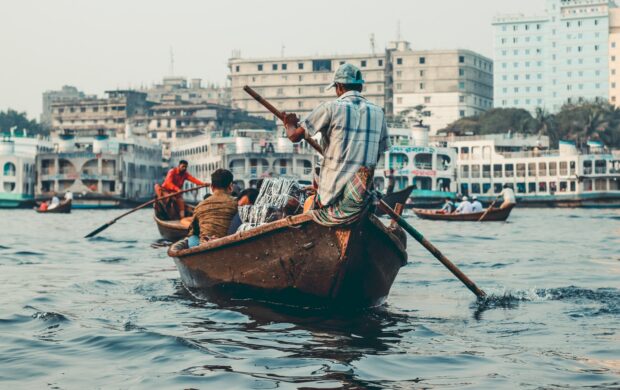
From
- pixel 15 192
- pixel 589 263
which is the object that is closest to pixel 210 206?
pixel 589 263

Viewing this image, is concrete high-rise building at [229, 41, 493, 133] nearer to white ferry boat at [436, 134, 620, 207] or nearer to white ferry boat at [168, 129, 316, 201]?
white ferry boat at [436, 134, 620, 207]

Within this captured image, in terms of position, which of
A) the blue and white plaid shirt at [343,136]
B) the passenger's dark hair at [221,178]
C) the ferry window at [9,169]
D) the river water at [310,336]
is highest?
the ferry window at [9,169]

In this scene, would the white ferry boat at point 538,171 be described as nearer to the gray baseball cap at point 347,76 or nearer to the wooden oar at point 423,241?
the wooden oar at point 423,241

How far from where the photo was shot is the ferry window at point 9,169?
7438cm

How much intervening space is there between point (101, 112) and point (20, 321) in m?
106

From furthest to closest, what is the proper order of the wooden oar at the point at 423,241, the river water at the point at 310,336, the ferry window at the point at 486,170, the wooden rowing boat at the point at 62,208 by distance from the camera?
the ferry window at the point at 486,170, the wooden rowing boat at the point at 62,208, the wooden oar at the point at 423,241, the river water at the point at 310,336

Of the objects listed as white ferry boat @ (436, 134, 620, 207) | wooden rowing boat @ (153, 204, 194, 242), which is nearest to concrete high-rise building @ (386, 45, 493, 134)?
white ferry boat @ (436, 134, 620, 207)

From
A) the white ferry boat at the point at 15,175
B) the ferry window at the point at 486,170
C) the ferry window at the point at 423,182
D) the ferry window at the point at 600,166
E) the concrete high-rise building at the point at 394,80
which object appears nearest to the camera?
the ferry window at the point at 600,166

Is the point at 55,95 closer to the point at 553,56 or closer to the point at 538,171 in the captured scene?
the point at 553,56

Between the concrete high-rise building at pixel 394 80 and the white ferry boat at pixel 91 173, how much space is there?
3754cm

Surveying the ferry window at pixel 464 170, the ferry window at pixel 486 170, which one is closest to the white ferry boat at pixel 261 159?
the ferry window at pixel 464 170

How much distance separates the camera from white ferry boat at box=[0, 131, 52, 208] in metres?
72.7

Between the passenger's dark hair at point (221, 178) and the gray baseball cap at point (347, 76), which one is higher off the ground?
the gray baseball cap at point (347, 76)

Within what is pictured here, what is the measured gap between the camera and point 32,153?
79.1 metres
